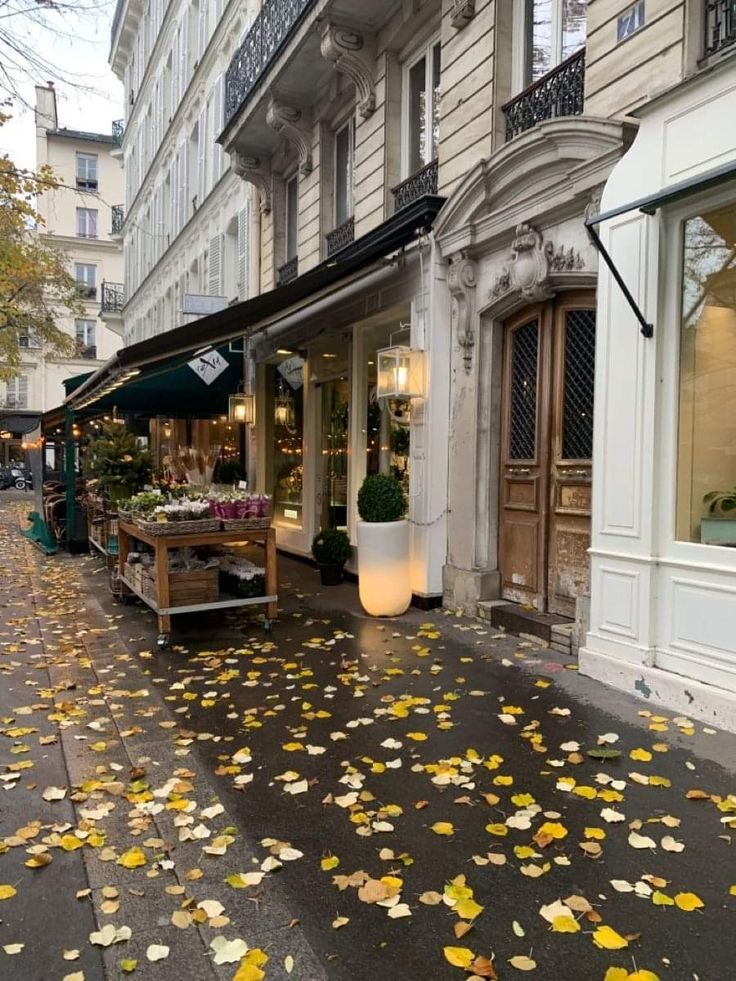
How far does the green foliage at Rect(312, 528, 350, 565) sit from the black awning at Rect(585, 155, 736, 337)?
17.4 feet

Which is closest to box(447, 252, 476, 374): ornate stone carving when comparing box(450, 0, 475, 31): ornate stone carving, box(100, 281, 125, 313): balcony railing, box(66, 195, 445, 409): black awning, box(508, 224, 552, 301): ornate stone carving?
box(66, 195, 445, 409): black awning

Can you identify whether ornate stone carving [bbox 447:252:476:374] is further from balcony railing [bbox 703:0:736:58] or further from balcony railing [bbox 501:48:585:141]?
balcony railing [bbox 703:0:736:58]

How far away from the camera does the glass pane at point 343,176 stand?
10.5 m

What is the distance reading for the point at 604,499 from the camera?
5129 mm

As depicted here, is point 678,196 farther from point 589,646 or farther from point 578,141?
point 589,646

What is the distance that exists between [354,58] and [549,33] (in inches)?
134

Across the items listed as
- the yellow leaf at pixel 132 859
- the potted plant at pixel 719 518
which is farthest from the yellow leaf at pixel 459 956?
the potted plant at pixel 719 518

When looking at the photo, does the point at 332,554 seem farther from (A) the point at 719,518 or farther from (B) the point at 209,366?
(B) the point at 209,366

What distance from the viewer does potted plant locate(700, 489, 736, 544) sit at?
452 centimetres

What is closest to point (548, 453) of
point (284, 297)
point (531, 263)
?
point (531, 263)

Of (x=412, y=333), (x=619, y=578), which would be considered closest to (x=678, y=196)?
(x=619, y=578)

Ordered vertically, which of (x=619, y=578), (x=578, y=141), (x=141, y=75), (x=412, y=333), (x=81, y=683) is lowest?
(x=81, y=683)

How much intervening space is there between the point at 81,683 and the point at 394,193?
22.9 feet

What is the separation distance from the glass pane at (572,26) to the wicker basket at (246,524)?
17.0ft
